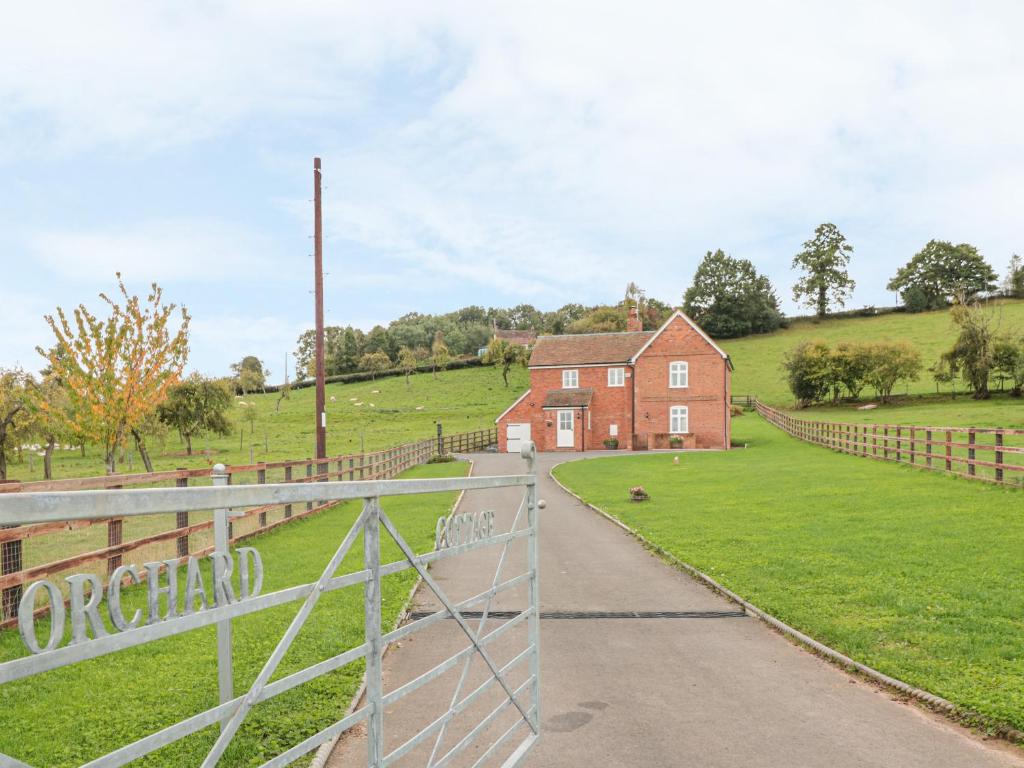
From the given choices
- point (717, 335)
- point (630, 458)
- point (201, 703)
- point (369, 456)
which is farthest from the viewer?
point (717, 335)

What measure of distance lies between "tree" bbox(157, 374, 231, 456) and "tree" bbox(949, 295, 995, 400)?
168ft

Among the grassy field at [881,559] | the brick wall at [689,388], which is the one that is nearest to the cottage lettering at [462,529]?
the grassy field at [881,559]

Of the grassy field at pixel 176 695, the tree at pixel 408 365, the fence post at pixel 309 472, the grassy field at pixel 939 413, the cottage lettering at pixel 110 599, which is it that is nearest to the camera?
the cottage lettering at pixel 110 599

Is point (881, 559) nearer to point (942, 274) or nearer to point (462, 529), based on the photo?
point (462, 529)

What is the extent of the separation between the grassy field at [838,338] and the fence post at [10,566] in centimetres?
6725

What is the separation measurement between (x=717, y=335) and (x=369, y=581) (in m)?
105

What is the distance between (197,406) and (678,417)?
96.7 ft

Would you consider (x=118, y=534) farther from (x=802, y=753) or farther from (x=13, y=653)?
(x=802, y=753)

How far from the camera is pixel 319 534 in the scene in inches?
578

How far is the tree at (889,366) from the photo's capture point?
6084cm

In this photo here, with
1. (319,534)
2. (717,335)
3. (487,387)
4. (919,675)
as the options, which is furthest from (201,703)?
(717,335)

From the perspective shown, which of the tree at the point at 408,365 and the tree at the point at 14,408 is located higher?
the tree at the point at 408,365

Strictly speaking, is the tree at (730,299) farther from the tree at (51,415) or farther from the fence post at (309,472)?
the fence post at (309,472)

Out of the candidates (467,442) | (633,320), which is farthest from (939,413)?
(467,442)
